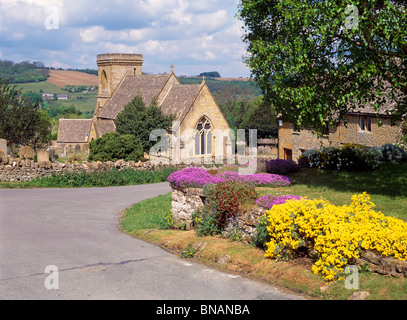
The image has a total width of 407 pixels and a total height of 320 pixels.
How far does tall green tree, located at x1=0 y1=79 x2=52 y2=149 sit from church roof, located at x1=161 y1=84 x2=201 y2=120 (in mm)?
13736

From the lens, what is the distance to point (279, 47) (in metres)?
16.0

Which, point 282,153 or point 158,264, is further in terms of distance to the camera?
point 282,153

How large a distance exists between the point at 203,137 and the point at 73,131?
49.3 meters

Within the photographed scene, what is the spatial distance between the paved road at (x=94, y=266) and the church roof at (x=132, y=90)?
3780 centimetres

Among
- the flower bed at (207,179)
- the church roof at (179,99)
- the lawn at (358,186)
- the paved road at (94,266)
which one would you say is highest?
the church roof at (179,99)

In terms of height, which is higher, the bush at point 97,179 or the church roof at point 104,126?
the church roof at point 104,126

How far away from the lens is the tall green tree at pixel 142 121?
43719 millimetres

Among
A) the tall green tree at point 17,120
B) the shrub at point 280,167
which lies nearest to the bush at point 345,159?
the shrub at point 280,167

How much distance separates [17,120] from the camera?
4359 centimetres

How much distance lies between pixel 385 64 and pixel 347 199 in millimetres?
4738

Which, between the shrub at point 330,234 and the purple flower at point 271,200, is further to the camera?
the purple flower at point 271,200

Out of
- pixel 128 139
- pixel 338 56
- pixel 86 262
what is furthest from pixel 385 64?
pixel 128 139

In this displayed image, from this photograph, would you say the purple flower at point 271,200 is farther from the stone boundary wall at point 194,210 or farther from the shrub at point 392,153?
the shrub at point 392,153
